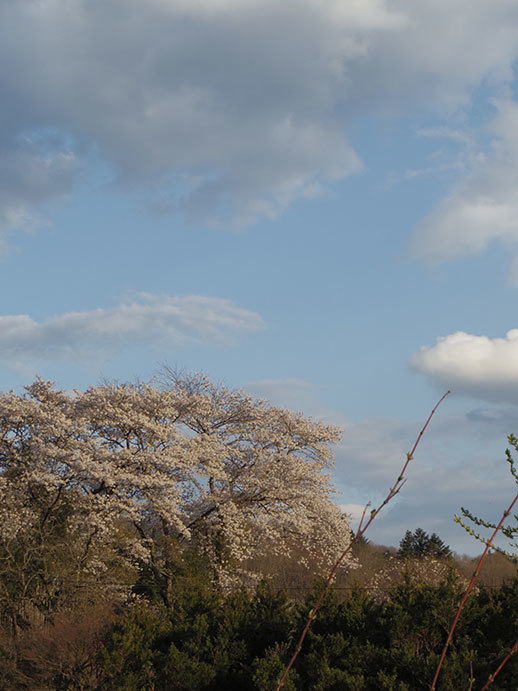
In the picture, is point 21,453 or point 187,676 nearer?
point 187,676

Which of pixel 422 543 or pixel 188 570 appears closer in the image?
pixel 188 570

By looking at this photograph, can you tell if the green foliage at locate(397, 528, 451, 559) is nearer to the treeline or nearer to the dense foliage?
the dense foliage

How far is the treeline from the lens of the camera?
899 centimetres

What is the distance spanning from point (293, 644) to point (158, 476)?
38.4ft

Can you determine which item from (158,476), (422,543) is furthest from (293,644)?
(422,543)

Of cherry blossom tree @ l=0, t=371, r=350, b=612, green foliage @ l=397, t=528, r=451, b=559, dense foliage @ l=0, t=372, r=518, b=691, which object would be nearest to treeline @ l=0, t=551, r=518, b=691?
dense foliage @ l=0, t=372, r=518, b=691

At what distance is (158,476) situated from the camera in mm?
21578

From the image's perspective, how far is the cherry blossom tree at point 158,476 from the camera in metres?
20.7

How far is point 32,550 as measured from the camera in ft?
63.3

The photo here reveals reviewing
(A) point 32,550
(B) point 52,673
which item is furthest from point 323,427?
(B) point 52,673

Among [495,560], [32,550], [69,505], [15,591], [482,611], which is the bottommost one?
[15,591]

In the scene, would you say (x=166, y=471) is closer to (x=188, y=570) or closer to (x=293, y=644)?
(x=188, y=570)

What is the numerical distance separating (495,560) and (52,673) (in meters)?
36.9

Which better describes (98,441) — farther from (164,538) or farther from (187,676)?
(187,676)
